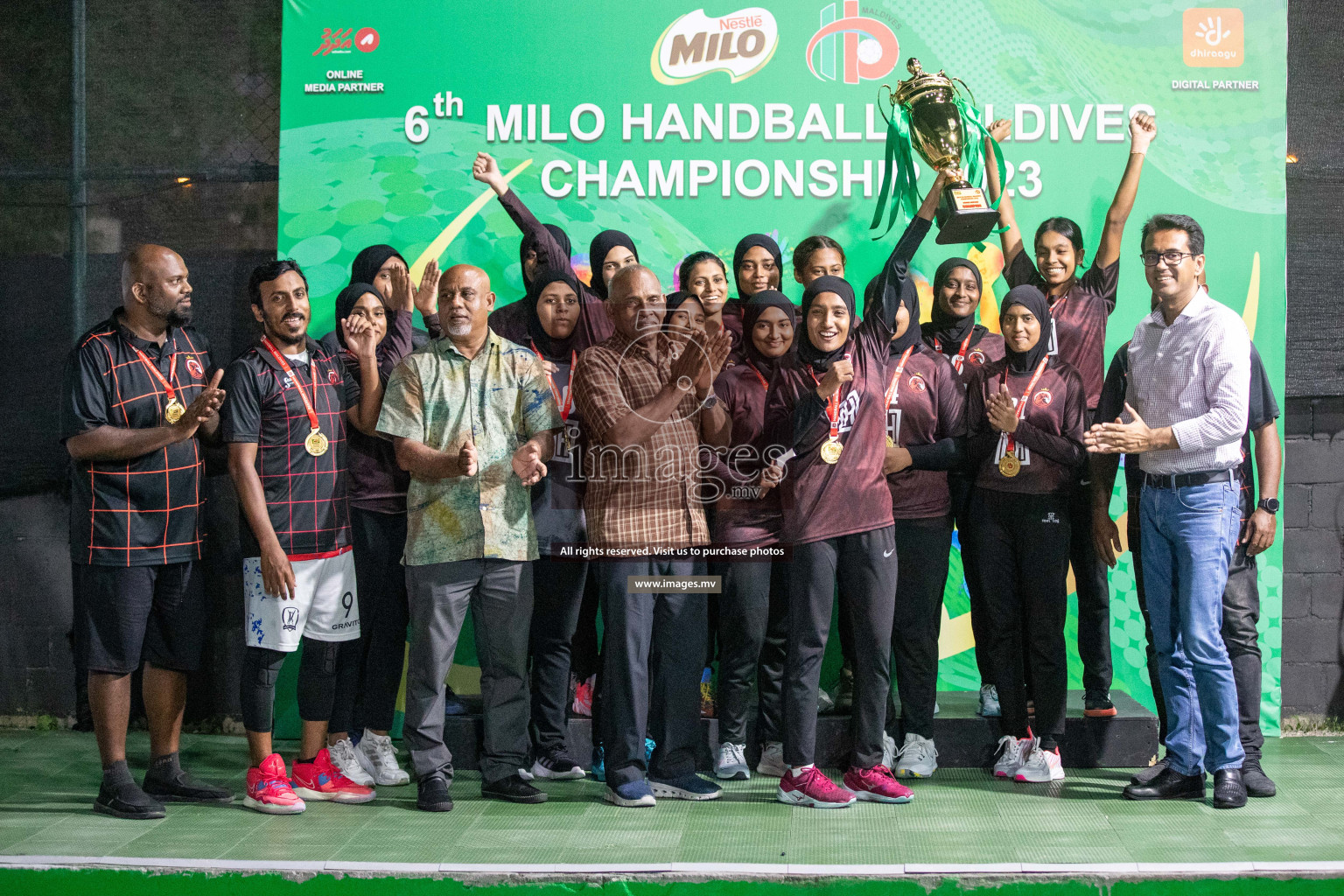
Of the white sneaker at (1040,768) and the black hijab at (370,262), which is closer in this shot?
the white sneaker at (1040,768)

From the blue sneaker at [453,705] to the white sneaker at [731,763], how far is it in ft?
3.09

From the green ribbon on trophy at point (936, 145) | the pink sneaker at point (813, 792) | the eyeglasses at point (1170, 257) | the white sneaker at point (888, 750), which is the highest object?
the green ribbon on trophy at point (936, 145)

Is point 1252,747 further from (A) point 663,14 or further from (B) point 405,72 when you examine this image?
(B) point 405,72

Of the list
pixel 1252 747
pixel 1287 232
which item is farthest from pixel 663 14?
pixel 1252 747

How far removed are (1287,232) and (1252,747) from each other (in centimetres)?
208

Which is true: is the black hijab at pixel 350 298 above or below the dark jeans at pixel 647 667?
above

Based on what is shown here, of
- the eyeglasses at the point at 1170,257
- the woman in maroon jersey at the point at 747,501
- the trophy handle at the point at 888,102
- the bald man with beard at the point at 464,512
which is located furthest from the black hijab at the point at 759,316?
the eyeglasses at the point at 1170,257

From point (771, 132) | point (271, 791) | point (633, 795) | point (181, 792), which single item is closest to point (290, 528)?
point (271, 791)

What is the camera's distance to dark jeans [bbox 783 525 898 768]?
141 inches

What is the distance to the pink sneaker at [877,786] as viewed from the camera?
143 inches

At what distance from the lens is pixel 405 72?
4.49m

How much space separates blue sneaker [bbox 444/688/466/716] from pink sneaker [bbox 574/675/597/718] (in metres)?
0.41

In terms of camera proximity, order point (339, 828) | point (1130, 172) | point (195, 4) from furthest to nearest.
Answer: point (195, 4) → point (1130, 172) → point (339, 828)

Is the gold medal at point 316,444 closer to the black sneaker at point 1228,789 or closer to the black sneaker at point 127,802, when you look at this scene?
the black sneaker at point 127,802
